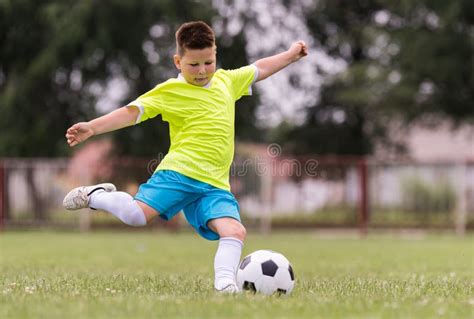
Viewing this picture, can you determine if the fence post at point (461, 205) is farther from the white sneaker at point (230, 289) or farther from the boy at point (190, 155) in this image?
the white sneaker at point (230, 289)

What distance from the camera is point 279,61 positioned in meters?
6.22

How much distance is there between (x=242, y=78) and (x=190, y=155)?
2.66 feet

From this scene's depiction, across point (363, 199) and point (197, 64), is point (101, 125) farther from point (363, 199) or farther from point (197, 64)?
point (363, 199)

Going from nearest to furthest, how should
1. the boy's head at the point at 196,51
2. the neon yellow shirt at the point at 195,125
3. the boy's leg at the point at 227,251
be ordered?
1. the boy's leg at the point at 227,251
2. the boy's head at the point at 196,51
3. the neon yellow shirt at the point at 195,125

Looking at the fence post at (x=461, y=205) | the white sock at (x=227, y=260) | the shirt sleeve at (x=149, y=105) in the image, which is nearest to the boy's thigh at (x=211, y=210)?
the white sock at (x=227, y=260)

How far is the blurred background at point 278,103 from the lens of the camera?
1998 cm

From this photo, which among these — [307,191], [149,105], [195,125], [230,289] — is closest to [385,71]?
[307,191]

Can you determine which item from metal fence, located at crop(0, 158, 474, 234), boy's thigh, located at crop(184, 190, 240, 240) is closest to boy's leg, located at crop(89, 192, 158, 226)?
boy's thigh, located at crop(184, 190, 240, 240)

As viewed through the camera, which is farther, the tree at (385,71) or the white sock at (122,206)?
the tree at (385,71)

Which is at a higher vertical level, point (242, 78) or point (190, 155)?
point (242, 78)

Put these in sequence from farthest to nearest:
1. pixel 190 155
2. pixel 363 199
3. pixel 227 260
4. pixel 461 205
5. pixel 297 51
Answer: pixel 363 199 → pixel 461 205 → pixel 297 51 → pixel 190 155 → pixel 227 260

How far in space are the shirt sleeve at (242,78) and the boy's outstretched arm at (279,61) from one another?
6 centimetres

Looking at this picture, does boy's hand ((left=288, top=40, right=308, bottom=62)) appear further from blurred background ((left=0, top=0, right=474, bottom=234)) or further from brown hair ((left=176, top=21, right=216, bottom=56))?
blurred background ((left=0, top=0, right=474, bottom=234))

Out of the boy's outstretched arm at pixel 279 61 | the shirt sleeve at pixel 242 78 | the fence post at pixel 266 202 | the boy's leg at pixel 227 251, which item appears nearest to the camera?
the boy's leg at pixel 227 251
